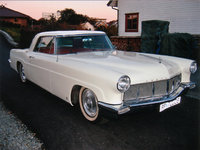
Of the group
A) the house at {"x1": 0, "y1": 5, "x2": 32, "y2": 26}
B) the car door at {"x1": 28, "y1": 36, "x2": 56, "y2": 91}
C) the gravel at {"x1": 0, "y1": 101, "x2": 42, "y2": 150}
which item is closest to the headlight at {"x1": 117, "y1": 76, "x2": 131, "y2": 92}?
the gravel at {"x1": 0, "y1": 101, "x2": 42, "y2": 150}

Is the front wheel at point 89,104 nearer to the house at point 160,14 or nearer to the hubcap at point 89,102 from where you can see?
the hubcap at point 89,102

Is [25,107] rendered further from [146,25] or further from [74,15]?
[74,15]

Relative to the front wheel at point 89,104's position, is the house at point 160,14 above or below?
above

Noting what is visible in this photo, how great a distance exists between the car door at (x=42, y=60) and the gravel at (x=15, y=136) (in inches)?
41.3

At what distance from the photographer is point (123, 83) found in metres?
2.72

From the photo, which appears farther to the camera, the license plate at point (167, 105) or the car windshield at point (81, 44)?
the car windshield at point (81, 44)

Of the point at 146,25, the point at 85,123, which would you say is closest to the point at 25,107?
the point at 85,123

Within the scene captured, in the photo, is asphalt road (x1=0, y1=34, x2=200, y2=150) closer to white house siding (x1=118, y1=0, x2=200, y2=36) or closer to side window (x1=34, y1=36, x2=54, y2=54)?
side window (x1=34, y1=36, x2=54, y2=54)

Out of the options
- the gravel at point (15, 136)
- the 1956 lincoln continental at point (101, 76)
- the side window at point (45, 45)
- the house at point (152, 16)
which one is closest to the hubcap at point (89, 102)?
the 1956 lincoln continental at point (101, 76)

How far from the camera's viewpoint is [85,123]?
338cm

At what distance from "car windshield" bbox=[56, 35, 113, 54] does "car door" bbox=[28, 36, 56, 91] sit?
0.76 feet

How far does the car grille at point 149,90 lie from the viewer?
2.89 metres

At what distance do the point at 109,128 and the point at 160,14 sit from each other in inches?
471

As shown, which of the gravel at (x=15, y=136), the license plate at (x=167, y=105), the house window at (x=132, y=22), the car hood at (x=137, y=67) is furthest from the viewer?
the house window at (x=132, y=22)
